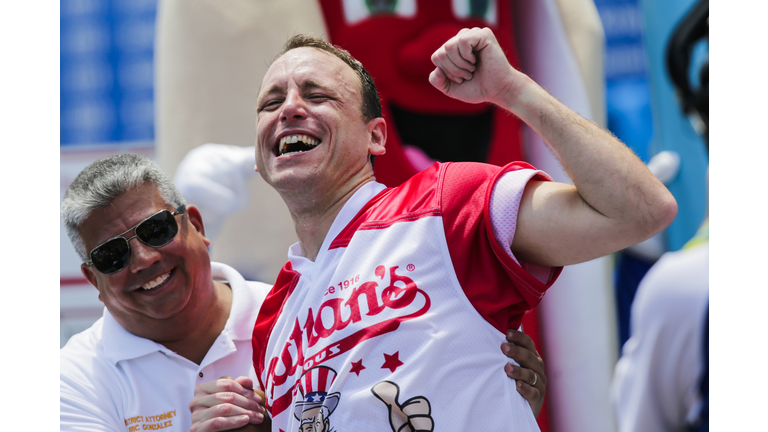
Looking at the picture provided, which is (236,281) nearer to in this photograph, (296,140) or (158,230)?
(158,230)

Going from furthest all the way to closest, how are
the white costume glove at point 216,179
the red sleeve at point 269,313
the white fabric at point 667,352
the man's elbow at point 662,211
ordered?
the white costume glove at point 216,179
the white fabric at point 667,352
the red sleeve at point 269,313
the man's elbow at point 662,211

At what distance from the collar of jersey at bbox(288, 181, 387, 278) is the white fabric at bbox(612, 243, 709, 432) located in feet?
4.64

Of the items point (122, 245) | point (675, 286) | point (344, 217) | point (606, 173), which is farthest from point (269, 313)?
point (675, 286)

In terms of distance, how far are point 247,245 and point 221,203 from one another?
0.67 ft

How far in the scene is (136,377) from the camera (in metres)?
1.57

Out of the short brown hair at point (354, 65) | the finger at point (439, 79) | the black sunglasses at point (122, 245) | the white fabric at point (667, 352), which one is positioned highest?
the short brown hair at point (354, 65)

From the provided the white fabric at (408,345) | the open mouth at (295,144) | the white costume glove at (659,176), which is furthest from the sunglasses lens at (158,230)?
the white costume glove at (659,176)

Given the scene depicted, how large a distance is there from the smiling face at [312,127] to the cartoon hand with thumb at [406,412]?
1.60ft

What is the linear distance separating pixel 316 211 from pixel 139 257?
1.76 ft

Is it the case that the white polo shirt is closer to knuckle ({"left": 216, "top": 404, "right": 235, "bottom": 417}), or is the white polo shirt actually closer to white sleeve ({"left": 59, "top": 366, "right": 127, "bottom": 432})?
white sleeve ({"left": 59, "top": 366, "right": 127, "bottom": 432})

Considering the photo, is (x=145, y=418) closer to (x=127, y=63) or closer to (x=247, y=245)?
(x=247, y=245)

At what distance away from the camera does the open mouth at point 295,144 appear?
4.35 ft

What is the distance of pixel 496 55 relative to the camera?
1.04 metres

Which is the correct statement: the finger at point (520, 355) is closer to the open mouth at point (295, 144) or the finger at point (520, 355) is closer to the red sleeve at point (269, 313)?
the red sleeve at point (269, 313)
